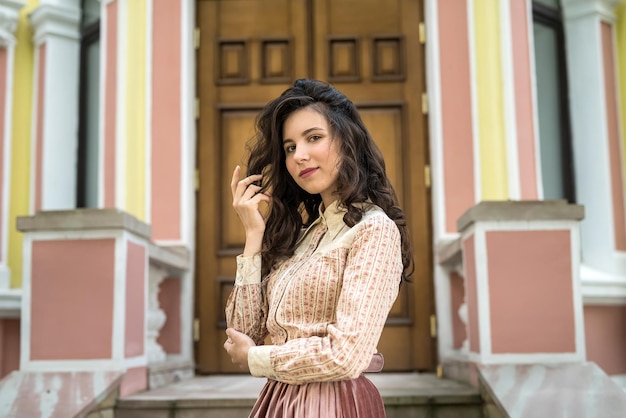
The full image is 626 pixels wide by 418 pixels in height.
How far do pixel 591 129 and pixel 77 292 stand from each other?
109 inches

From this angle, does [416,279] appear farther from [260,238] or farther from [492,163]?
[260,238]

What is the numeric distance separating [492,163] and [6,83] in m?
2.73

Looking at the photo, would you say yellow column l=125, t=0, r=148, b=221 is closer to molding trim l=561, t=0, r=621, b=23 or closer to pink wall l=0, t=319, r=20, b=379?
pink wall l=0, t=319, r=20, b=379

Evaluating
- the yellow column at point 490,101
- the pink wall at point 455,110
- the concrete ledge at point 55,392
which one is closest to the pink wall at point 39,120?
the concrete ledge at point 55,392

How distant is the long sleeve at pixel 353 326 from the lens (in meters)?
1.41

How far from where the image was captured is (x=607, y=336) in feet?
13.1

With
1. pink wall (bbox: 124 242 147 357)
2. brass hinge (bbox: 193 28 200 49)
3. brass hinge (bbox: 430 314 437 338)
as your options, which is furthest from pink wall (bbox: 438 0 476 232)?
pink wall (bbox: 124 242 147 357)

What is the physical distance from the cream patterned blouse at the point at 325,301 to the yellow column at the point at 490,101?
273 centimetres

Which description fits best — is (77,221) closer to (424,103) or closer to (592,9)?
(424,103)

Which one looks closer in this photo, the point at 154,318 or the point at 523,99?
the point at 154,318

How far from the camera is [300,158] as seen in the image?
1.61 meters

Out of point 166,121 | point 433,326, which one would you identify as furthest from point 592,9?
point 166,121

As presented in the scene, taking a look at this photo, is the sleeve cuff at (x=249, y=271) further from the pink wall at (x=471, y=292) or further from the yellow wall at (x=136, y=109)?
the yellow wall at (x=136, y=109)

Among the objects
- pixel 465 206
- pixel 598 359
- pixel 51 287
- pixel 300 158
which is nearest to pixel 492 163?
pixel 465 206
